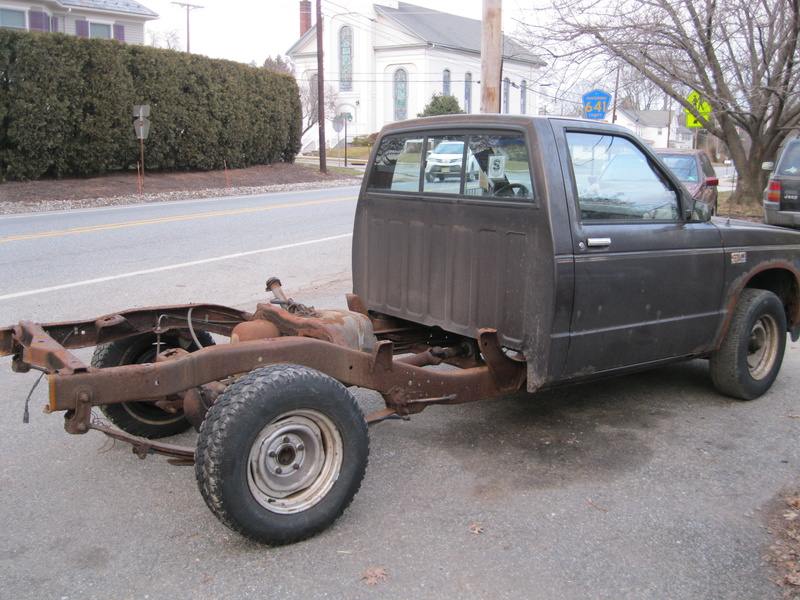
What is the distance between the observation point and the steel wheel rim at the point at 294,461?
11.6 ft

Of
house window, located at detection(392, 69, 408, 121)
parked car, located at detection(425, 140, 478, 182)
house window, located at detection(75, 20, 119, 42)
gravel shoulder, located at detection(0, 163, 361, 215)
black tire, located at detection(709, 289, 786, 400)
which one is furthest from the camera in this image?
house window, located at detection(392, 69, 408, 121)

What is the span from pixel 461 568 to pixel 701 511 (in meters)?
1.42

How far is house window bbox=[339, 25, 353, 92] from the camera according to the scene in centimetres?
7019

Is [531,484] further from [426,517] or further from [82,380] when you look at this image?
[82,380]

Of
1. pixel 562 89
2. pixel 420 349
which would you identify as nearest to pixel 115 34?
pixel 562 89

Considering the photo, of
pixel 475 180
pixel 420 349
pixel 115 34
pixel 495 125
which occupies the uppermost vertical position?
pixel 115 34

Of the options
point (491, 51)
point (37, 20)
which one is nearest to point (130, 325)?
point (491, 51)

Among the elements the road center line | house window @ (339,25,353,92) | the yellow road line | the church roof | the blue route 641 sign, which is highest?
the church roof

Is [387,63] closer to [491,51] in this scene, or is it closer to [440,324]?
[491,51]

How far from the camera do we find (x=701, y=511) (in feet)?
13.1

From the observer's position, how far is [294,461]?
366 cm

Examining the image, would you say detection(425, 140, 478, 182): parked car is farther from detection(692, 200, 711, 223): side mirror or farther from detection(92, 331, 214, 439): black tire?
detection(92, 331, 214, 439): black tire

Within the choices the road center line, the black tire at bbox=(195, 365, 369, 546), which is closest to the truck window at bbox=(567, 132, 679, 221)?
the black tire at bbox=(195, 365, 369, 546)

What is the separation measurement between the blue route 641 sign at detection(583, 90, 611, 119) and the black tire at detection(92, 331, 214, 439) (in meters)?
16.7
